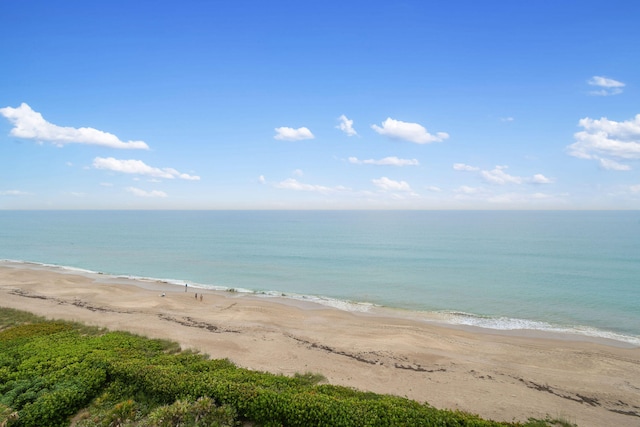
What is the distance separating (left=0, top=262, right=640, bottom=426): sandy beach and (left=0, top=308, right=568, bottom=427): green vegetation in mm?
3186

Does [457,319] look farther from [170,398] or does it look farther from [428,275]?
[170,398]

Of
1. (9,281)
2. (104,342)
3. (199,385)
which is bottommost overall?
(9,281)

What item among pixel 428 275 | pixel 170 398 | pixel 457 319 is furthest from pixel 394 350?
pixel 428 275

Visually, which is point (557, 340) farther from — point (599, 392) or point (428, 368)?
point (428, 368)

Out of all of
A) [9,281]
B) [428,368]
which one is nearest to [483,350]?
[428,368]

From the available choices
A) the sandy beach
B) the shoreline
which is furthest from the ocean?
the sandy beach

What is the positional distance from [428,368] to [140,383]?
14.5 meters

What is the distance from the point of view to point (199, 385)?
37.3 ft

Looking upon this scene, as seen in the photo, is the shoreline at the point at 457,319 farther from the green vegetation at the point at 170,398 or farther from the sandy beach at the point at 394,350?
the green vegetation at the point at 170,398

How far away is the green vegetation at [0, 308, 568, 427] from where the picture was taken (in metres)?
10.2

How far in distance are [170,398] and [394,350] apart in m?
13.7

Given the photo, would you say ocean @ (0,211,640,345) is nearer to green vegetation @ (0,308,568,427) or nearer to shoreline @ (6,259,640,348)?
shoreline @ (6,259,640,348)

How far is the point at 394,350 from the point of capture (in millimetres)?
20453

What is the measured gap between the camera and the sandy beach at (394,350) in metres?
15.2
